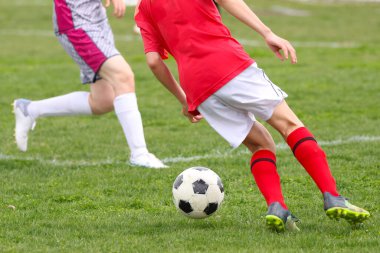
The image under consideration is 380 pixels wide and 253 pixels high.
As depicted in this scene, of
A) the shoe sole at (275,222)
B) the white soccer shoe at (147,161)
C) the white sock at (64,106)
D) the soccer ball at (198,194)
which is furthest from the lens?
the white sock at (64,106)

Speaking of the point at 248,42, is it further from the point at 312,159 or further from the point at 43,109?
the point at 312,159

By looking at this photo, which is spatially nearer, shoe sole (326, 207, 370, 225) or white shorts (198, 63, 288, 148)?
shoe sole (326, 207, 370, 225)

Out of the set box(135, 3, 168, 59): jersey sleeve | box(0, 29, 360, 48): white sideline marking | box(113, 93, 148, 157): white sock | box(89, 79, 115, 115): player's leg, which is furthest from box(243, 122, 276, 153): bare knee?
box(0, 29, 360, 48): white sideline marking

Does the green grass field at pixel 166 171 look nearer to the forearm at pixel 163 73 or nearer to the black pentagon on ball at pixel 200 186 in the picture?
the black pentagon on ball at pixel 200 186

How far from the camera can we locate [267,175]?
5.16 m

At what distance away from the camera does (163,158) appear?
25.5ft

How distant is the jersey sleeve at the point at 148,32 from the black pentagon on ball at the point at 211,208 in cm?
94

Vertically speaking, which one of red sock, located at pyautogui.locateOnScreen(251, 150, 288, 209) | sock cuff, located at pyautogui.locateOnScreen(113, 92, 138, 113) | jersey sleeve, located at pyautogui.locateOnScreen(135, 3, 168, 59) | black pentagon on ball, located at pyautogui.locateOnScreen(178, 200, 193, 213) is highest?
jersey sleeve, located at pyautogui.locateOnScreen(135, 3, 168, 59)

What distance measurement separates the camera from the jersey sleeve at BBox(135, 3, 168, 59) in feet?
17.4

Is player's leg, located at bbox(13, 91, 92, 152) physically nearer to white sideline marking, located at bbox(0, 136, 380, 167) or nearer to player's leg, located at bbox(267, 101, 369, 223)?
white sideline marking, located at bbox(0, 136, 380, 167)

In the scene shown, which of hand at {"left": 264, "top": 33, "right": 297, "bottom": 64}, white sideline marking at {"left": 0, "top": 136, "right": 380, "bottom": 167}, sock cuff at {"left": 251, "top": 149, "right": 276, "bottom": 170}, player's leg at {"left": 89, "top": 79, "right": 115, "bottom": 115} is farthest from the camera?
player's leg at {"left": 89, "top": 79, "right": 115, "bottom": 115}

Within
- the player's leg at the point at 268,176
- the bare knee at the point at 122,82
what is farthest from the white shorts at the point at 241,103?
the bare knee at the point at 122,82

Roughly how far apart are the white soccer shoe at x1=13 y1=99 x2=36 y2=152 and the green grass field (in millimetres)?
124

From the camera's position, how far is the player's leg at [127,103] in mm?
7301
